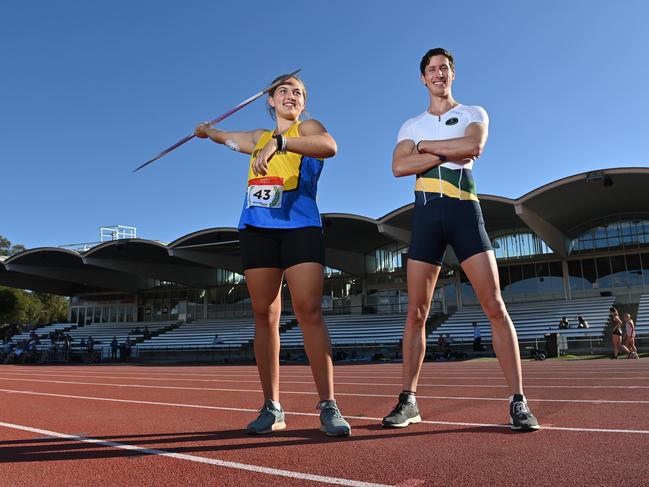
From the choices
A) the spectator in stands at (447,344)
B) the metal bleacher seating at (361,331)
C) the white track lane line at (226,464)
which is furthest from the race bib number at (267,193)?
the metal bleacher seating at (361,331)

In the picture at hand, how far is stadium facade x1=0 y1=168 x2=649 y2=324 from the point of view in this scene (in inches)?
970

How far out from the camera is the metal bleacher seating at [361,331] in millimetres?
25109

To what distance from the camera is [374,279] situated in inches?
1314

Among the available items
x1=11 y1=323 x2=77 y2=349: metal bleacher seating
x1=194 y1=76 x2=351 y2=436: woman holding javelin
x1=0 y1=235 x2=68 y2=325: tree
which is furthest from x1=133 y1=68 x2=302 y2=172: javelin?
x1=0 y1=235 x2=68 y2=325: tree

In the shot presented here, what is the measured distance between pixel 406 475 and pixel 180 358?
2793 cm

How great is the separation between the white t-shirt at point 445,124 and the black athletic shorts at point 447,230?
29 centimetres

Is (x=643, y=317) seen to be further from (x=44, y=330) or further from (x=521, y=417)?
(x=44, y=330)

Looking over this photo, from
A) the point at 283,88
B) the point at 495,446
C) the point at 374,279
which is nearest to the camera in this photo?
the point at 495,446

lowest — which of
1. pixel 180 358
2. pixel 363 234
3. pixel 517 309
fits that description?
pixel 180 358

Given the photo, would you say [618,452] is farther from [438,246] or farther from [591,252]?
[591,252]

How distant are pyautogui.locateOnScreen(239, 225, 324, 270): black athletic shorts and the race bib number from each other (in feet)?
0.52

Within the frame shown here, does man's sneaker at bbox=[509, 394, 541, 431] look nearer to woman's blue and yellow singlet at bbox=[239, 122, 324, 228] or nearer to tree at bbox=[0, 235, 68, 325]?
woman's blue and yellow singlet at bbox=[239, 122, 324, 228]

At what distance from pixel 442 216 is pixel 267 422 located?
168cm

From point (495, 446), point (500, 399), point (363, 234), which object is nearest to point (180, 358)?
point (363, 234)
